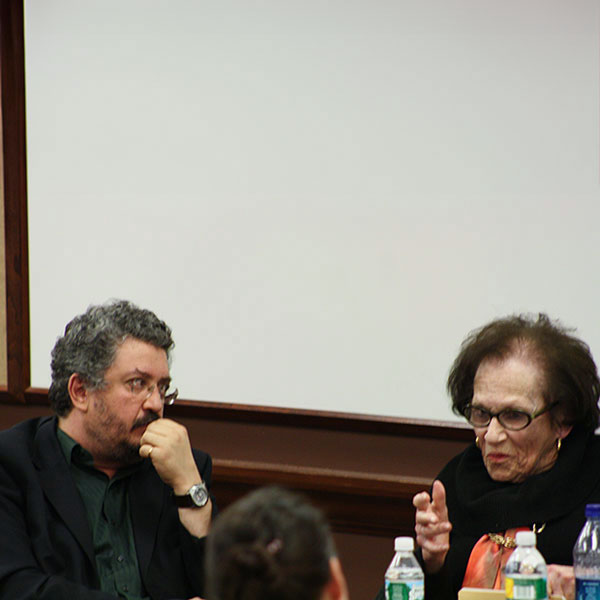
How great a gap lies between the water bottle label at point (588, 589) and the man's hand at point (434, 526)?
1.13 feet

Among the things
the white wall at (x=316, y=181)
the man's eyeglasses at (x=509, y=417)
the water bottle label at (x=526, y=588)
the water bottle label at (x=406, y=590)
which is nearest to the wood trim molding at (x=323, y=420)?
the white wall at (x=316, y=181)

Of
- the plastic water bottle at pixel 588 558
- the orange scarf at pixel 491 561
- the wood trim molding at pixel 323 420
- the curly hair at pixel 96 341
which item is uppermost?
the curly hair at pixel 96 341

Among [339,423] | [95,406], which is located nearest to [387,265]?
[339,423]

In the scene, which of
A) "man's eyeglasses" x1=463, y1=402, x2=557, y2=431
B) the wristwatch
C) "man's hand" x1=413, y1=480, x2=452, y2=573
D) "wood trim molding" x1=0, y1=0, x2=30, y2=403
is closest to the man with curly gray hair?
the wristwatch

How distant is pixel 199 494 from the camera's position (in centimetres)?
266

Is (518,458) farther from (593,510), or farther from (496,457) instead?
(593,510)

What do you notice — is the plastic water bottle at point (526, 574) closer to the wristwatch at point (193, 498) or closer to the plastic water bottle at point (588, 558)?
the plastic water bottle at point (588, 558)

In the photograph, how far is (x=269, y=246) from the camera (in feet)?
11.8

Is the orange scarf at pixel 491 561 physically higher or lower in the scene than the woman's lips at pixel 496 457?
lower

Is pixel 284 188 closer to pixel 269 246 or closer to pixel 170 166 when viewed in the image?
pixel 269 246

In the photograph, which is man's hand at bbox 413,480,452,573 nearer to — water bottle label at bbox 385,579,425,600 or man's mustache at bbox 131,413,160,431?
water bottle label at bbox 385,579,425,600

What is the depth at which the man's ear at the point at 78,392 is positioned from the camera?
274 centimetres

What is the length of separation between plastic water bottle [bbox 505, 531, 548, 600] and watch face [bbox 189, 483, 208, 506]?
93cm

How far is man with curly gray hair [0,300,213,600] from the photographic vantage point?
8.39 ft
